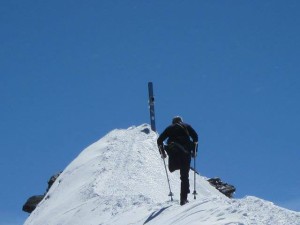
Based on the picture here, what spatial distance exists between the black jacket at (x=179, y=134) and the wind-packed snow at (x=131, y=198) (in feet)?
4.12

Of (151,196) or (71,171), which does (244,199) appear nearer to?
(151,196)

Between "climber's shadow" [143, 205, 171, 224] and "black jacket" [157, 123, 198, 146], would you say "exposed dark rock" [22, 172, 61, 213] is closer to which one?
"black jacket" [157, 123, 198, 146]

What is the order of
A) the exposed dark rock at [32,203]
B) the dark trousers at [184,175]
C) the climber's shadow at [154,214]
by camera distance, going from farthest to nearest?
the exposed dark rock at [32,203], the dark trousers at [184,175], the climber's shadow at [154,214]

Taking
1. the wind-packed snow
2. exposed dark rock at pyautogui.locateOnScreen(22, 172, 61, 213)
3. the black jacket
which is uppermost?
the black jacket

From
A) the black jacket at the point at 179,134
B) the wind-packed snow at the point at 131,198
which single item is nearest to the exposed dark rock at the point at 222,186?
the wind-packed snow at the point at 131,198

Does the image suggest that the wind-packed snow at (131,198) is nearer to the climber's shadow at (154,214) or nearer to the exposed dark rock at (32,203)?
the climber's shadow at (154,214)

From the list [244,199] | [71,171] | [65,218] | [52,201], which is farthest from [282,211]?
[71,171]

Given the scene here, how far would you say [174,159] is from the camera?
13.5 metres

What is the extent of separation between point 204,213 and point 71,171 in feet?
39.4

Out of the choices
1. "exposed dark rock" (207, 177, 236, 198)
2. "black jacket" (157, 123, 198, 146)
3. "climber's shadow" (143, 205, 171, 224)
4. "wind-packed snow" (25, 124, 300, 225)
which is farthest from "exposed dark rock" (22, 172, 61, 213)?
"climber's shadow" (143, 205, 171, 224)

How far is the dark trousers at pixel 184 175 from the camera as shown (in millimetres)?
13250

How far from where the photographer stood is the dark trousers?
13250mm

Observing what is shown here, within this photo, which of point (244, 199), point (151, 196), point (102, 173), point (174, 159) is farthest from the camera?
point (102, 173)

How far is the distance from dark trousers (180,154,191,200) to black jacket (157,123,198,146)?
29 cm
